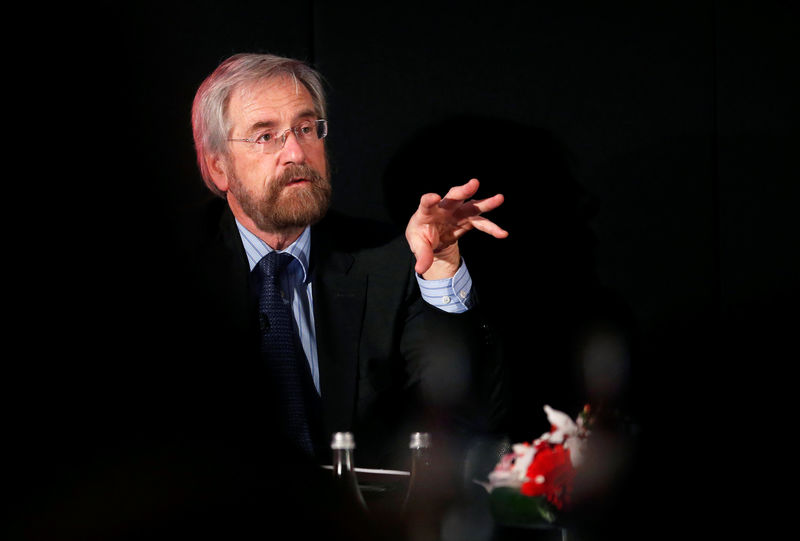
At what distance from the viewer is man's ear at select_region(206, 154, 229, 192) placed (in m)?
2.53

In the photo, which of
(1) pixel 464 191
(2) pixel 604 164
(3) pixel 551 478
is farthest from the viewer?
(2) pixel 604 164

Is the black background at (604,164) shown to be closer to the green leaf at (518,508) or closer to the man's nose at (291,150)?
the man's nose at (291,150)

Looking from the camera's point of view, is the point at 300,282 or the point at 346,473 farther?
the point at 300,282

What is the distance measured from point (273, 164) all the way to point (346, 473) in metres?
1.20

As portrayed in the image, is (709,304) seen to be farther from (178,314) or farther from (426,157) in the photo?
(178,314)

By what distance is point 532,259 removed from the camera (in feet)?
9.10

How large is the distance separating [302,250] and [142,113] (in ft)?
1.76

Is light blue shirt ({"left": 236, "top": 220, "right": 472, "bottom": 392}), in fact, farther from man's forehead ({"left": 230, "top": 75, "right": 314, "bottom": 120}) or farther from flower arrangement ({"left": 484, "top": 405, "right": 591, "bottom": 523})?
flower arrangement ({"left": 484, "top": 405, "right": 591, "bottom": 523})

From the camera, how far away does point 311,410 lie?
245 centimetres

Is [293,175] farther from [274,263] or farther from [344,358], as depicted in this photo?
[344,358]

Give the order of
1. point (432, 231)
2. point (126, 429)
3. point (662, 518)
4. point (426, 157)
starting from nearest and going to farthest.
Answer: point (662, 518) → point (432, 231) → point (126, 429) → point (426, 157)

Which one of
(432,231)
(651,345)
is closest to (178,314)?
(432,231)

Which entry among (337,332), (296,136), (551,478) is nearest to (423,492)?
(551,478)

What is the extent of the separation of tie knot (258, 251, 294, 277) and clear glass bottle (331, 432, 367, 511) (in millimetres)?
1078
